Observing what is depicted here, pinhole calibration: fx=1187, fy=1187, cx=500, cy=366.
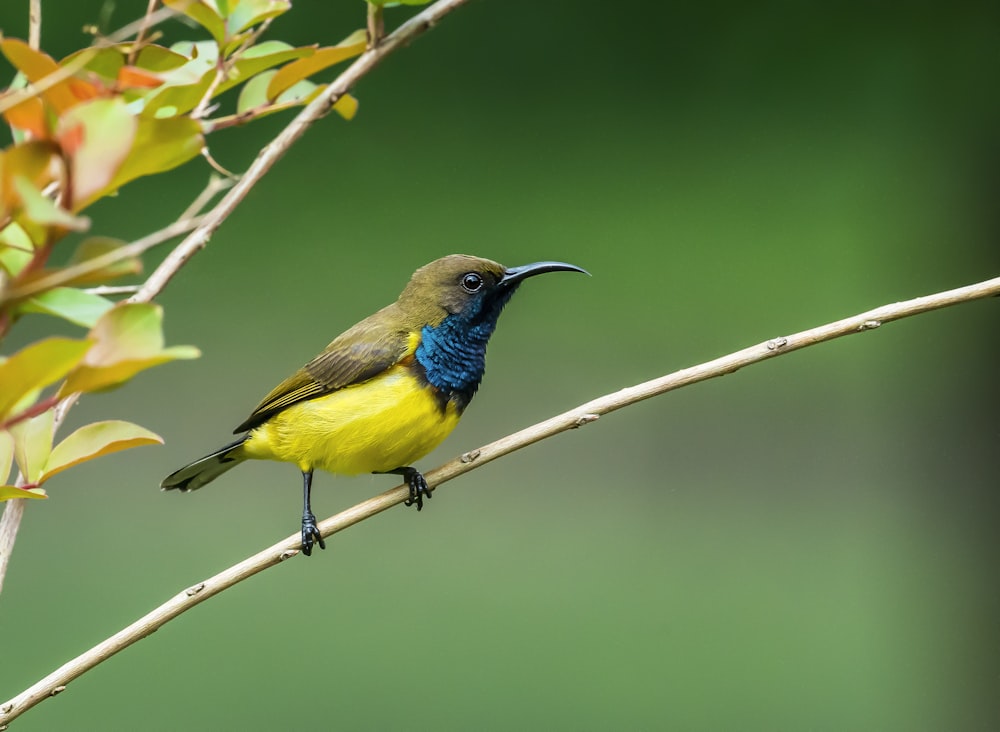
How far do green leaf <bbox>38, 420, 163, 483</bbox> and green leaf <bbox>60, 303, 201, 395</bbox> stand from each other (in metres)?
0.18

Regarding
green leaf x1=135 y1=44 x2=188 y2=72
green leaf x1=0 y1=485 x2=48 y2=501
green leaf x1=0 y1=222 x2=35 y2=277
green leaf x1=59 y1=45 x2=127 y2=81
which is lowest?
green leaf x1=0 y1=485 x2=48 y2=501

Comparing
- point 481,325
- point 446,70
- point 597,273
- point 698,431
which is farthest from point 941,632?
point 446,70

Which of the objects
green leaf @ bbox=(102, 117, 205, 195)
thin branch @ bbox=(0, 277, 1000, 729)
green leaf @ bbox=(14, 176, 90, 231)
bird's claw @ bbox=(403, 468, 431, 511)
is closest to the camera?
green leaf @ bbox=(14, 176, 90, 231)

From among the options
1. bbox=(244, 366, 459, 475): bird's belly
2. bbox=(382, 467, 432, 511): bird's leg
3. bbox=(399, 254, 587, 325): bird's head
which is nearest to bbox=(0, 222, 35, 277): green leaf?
bbox=(382, 467, 432, 511): bird's leg

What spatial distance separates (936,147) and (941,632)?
6.39ft

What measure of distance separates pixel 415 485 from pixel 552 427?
0.64 metres

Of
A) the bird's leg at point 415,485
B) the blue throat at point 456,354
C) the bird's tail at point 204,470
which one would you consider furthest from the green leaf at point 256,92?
the bird's tail at point 204,470

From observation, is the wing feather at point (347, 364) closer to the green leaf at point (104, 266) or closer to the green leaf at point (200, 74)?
the green leaf at point (200, 74)

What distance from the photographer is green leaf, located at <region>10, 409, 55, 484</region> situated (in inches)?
29.7

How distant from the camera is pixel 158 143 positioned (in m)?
0.58

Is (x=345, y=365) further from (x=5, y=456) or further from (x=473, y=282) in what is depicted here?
(x=5, y=456)

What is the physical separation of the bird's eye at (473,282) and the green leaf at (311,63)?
1.11 metres

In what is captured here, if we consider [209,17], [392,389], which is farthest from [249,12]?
[392,389]

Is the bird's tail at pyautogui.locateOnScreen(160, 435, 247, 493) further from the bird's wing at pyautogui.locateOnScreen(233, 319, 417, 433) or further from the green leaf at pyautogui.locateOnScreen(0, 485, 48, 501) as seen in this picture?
the green leaf at pyautogui.locateOnScreen(0, 485, 48, 501)
